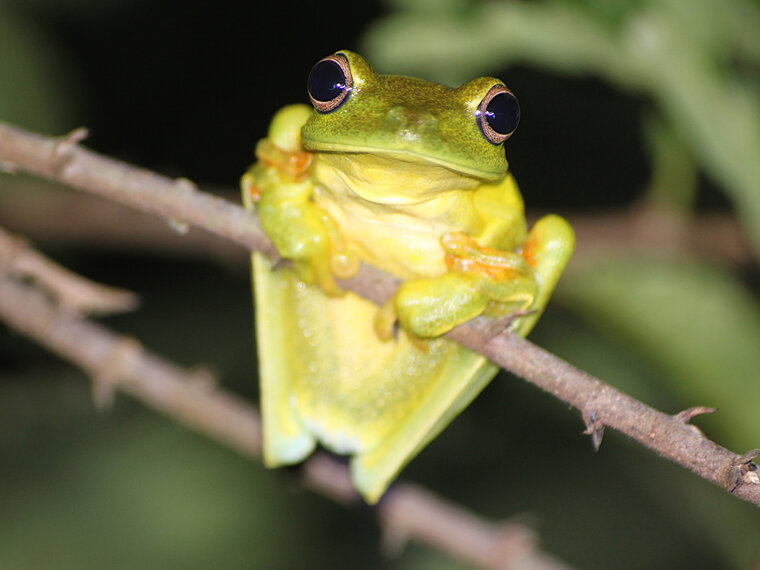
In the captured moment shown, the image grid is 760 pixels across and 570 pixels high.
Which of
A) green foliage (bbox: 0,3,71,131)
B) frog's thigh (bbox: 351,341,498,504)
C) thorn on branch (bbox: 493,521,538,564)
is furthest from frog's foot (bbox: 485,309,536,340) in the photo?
green foliage (bbox: 0,3,71,131)

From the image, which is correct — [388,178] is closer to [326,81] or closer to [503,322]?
[326,81]

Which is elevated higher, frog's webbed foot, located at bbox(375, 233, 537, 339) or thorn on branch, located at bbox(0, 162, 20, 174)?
frog's webbed foot, located at bbox(375, 233, 537, 339)

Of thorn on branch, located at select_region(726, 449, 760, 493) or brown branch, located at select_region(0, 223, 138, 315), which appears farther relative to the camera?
brown branch, located at select_region(0, 223, 138, 315)

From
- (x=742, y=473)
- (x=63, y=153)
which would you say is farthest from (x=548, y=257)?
(x=63, y=153)

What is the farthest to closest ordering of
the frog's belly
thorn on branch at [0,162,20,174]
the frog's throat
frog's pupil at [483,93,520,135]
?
the frog's belly → thorn on branch at [0,162,20,174] → frog's pupil at [483,93,520,135] → the frog's throat

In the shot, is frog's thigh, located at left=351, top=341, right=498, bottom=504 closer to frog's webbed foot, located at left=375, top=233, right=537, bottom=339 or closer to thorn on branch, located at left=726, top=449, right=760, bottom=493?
frog's webbed foot, located at left=375, top=233, right=537, bottom=339

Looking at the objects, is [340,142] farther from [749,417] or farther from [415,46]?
[749,417]
